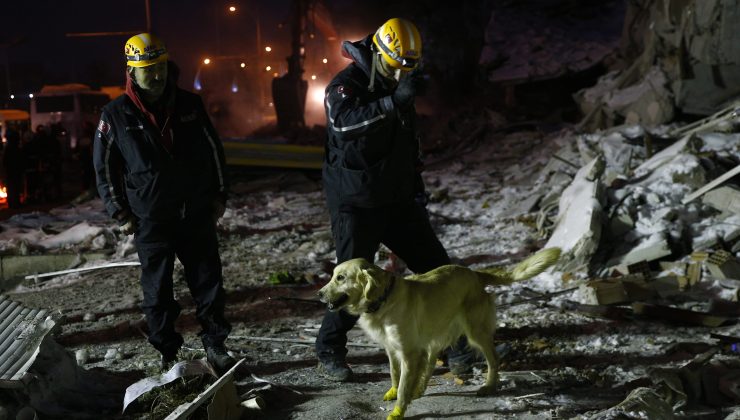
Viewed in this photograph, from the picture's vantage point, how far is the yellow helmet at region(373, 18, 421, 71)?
4188mm

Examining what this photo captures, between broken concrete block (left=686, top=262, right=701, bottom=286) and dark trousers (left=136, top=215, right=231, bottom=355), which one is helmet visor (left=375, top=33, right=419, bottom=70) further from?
broken concrete block (left=686, top=262, right=701, bottom=286)

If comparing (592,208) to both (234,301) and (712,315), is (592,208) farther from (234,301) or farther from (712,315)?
(234,301)

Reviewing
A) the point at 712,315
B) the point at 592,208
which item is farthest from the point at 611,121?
the point at 712,315

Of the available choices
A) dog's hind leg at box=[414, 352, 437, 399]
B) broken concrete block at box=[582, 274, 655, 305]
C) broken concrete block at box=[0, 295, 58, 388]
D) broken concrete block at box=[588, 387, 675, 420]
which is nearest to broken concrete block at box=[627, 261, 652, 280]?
broken concrete block at box=[582, 274, 655, 305]

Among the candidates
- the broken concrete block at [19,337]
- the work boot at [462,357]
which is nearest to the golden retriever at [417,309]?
the work boot at [462,357]

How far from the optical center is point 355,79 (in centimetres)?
437

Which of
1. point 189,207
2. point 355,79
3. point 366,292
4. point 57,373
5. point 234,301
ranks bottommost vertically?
point 234,301

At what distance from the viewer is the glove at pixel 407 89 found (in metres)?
4.02

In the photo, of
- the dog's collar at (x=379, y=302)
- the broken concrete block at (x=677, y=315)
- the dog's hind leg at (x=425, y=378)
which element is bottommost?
the broken concrete block at (x=677, y=315)

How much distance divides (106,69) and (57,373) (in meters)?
70.2

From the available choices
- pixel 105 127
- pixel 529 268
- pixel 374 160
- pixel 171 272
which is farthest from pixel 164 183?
pixel 529 268

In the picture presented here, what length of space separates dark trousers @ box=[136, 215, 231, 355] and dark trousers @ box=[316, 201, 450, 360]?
76 centimetres

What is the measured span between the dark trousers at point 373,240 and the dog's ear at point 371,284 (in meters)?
0.76

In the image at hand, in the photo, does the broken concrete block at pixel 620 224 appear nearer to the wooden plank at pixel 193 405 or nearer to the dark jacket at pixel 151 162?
the dark jacket at pixel 151 162
